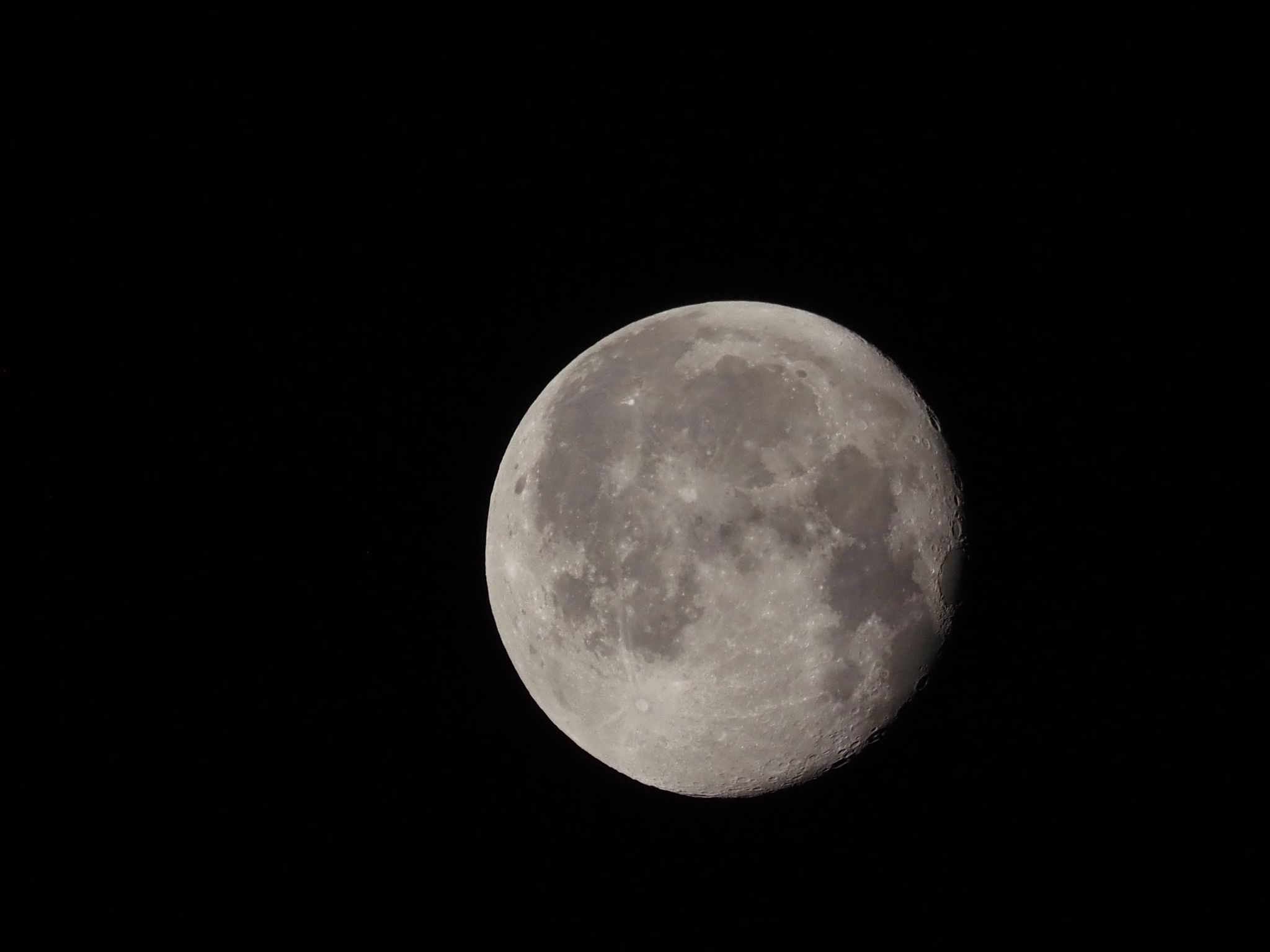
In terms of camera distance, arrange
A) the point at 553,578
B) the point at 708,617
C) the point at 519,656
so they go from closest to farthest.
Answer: the point at 708,617 < the point at 553,578 < the point at 519,656

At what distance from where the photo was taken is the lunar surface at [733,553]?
3.43 metres

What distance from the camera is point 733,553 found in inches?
134

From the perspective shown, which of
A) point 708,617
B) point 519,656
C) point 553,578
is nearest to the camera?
point 708,617

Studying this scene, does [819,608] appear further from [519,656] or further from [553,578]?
[519,656]

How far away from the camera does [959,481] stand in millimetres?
3973

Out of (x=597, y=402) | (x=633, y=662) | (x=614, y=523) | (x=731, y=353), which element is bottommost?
(x=633, y=662)

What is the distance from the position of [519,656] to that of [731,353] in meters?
1.80

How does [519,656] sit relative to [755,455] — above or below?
below

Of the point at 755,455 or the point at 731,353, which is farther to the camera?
the point at 731,353

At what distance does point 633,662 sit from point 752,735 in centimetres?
61

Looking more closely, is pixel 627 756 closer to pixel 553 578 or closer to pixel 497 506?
pixel 553 578

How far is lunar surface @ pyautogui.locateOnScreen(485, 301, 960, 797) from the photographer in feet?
11.3

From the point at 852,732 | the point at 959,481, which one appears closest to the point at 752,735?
the point at 852,732

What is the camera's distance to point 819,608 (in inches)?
136
